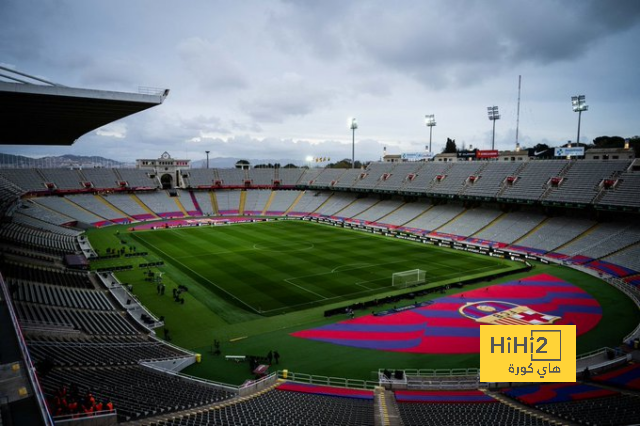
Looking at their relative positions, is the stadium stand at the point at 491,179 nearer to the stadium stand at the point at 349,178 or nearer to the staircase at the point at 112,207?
the stadium stand at the point at 349,178

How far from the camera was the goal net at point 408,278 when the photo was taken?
38156 millimetres

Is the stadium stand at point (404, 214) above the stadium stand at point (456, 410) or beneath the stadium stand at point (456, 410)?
above

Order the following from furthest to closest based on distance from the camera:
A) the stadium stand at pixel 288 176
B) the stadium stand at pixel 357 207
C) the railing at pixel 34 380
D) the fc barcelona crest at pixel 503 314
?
the stadium stand at pixel 288 176 < the stadium stand at pixel 357 207 < the fc barcelona crest at pixel 503 314 < the railing at pixel 34 380

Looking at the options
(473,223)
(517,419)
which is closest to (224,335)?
(517,419)

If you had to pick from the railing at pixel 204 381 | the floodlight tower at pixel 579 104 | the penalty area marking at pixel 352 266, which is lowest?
the railing at pixel 204 381

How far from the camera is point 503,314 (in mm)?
30266

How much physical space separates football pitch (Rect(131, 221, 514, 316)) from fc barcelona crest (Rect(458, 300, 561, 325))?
675 cm

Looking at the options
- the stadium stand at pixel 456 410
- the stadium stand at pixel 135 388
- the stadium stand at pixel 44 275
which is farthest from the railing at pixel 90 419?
the stadium stand at pixel 44 275

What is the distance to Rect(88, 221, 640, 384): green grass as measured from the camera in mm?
23656

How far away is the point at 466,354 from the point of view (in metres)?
24.4

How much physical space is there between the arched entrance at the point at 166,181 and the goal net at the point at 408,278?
7317 centimetres

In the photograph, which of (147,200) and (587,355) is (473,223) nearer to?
(587,355)

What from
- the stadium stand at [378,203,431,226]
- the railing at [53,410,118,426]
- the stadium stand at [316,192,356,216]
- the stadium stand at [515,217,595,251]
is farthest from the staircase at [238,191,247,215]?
the railing at [53,410,118,426]

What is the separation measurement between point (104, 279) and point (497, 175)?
56.9m
